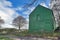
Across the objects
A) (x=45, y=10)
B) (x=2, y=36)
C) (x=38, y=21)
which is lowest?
(x=2, y=36)

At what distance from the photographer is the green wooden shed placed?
2.46m

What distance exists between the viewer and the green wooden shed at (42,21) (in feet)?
8.09

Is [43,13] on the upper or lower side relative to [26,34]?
upper

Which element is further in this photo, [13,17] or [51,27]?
[13,17]

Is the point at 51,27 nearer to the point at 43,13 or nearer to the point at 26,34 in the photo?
the point at 43,13

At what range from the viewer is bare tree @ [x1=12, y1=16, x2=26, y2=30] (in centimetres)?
251

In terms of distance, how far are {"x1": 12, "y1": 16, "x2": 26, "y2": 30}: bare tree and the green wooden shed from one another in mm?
132

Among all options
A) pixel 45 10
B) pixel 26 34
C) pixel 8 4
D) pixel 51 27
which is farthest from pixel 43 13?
pixel 8 4

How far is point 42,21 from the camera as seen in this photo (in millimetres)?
2486

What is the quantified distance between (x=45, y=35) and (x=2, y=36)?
75cm

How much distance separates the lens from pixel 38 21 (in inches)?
98.7

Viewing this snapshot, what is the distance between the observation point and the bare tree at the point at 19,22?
8.24 ft

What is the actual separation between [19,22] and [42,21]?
392 mm

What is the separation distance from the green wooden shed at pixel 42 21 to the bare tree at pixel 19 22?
132 millimetres
